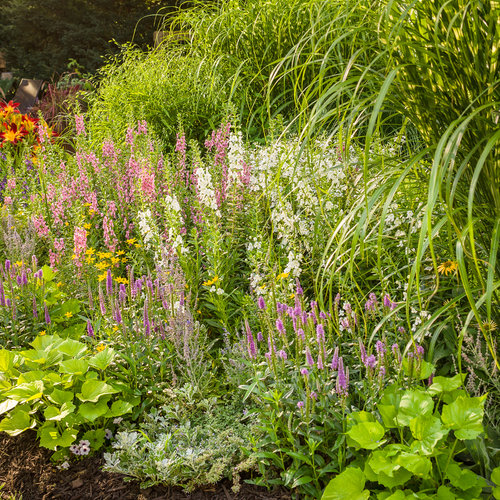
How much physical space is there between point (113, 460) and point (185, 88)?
3904mm

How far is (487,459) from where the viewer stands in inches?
78.7

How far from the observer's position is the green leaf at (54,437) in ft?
7.74

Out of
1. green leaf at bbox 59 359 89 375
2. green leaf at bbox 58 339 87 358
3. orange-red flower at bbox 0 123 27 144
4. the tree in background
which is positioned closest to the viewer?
green leaf at bbox 59 359 89 375

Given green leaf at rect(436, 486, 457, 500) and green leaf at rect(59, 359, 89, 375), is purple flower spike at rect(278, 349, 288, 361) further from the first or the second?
green leaf at rect(59, 359, 89, 375)

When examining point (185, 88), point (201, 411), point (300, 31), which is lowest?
point (201, 411)

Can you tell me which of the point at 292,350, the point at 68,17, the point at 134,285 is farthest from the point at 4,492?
the point at 68,17

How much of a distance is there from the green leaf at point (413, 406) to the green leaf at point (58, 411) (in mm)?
1280

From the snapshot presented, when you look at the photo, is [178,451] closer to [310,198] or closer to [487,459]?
[487,459]

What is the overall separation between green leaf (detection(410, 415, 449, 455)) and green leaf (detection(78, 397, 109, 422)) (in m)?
1.26

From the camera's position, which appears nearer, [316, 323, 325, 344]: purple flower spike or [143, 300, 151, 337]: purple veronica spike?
[316, 323, 325, 344]: purple flower spike

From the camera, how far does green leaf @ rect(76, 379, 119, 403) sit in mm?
2414

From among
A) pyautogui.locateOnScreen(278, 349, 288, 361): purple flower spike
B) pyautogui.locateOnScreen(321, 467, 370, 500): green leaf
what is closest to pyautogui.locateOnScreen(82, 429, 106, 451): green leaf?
pyautogui.locateOnScreen(278, 349, 288, 361): purple flower spike

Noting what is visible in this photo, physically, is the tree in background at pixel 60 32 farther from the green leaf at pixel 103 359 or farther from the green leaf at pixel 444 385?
the green leaf at pixel 444 385

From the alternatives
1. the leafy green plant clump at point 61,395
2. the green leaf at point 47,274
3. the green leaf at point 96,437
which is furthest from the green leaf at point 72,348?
the green leaf at point 47,274
